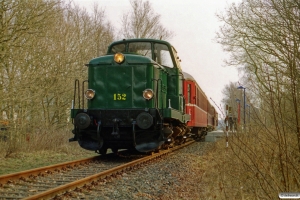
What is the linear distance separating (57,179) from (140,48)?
18.7 ft

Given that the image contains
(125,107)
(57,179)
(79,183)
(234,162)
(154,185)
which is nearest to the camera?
(79,183)

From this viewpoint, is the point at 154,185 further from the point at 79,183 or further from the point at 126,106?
the point at 126,106

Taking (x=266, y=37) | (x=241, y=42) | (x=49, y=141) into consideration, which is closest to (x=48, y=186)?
(x=49, y=141)

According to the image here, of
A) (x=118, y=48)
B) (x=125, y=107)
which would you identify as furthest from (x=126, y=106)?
(x=118, y=48)

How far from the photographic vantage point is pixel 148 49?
12219 mm

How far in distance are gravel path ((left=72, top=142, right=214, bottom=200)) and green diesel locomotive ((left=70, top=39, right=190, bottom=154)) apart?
118 cm

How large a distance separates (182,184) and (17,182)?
2.94 m

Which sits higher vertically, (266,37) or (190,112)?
(266,37)

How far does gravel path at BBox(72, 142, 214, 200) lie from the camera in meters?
6.25

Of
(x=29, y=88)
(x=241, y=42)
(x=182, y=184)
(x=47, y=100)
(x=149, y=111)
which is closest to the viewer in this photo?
(x=182, y=184)

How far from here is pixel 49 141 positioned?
616 inches

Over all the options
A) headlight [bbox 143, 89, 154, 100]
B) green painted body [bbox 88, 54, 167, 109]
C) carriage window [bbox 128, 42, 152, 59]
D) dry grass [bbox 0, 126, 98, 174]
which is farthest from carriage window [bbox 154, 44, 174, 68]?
dry grass [bbox 0, 126, 98, 174]

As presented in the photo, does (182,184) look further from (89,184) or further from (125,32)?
(125,32)

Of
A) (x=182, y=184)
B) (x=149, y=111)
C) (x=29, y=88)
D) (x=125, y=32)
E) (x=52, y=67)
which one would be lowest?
(x=182, y=184)
